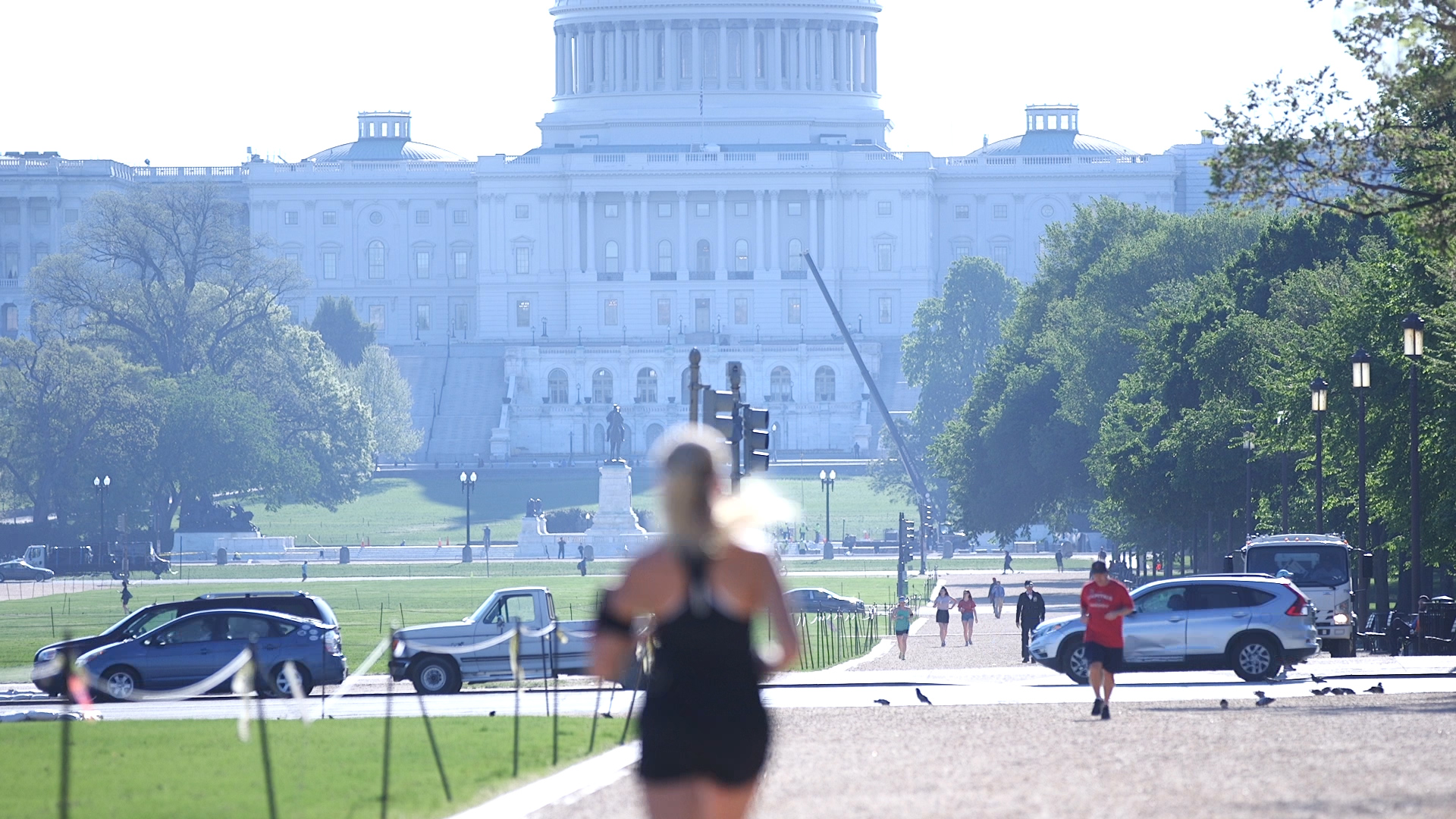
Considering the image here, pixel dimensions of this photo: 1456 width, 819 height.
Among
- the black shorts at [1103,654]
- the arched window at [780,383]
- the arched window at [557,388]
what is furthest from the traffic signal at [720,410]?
the arched window at [557,388]

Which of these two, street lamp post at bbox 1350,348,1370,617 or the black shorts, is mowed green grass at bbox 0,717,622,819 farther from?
street lamp post at bbox 1350,348,1370,617

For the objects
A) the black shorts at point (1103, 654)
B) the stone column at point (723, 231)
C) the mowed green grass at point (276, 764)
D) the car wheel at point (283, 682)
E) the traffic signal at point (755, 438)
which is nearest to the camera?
the mowed green grass at point (276, 764)

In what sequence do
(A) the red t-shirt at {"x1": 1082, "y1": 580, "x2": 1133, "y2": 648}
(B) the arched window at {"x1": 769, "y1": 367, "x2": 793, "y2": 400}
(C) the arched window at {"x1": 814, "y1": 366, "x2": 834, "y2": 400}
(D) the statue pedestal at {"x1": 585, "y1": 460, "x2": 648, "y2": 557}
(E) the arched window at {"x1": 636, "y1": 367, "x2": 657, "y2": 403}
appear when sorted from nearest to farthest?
(A) the red t-shirt at {"x1": 1082, "y1": 580, "x2": 1133, "y2": 648}, (D) the statue pedestal at {"x1": 585, "y1": 460, "x2": 648, "y2": 557}, (B) the arched window at {"x1": 769, "y1": 367, "x2": 793, "y2": 400}, (C) the arched window at {"x1": 814, "y1": 366, "x2": 834, "y2": 400}, (E) the arched window at {"x1": 636, "y1": 367, "x2": 657, "y2": 403}

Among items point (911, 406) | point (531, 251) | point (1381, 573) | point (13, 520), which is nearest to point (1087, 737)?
point (1381, 573)

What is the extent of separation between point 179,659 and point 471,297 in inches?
6087

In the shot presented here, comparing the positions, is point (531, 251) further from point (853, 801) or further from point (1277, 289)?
point (853, 801)

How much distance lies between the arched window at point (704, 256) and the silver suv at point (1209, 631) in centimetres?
14704

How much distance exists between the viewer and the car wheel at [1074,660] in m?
31.7

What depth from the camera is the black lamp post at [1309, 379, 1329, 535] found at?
48094 mm

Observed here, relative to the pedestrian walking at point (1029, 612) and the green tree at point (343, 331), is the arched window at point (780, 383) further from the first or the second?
the pedestrian walking at point (1029, 612)

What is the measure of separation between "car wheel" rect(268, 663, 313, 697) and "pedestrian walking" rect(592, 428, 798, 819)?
841 inches

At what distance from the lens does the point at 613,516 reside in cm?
A: 10262

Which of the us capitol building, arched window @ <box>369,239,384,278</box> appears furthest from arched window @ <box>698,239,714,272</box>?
arched window @ <box>369,239,384,278</box>

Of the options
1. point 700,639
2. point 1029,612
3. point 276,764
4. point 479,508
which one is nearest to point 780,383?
point 479,508
